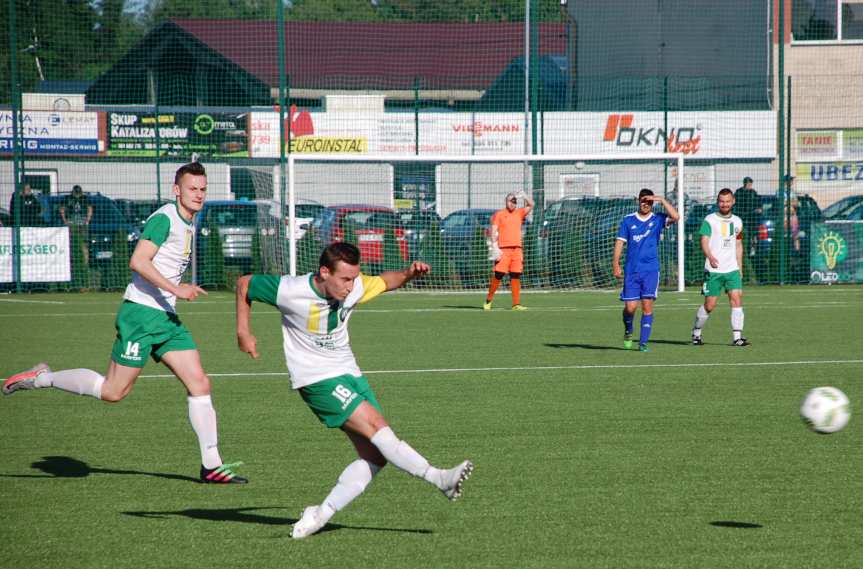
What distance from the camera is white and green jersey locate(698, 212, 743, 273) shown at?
49.6 ft

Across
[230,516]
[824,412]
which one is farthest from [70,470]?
[824,412]

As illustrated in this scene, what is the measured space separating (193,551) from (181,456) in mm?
2559

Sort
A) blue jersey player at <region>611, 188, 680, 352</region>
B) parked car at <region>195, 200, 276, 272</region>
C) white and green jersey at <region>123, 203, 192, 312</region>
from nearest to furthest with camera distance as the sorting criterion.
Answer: white and green jersey at <region>123, 203, 192, 312</region>
blue jersey player at <region>611, 188, 680, 352</region>
parked car at <region>195, 200, 276, 272</region>

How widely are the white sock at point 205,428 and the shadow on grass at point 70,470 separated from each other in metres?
0.18

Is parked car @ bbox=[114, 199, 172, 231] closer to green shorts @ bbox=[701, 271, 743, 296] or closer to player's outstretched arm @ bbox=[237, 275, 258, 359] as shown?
green shorts @ bbox=[701, 271, 743, 296]

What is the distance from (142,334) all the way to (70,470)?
1083mm

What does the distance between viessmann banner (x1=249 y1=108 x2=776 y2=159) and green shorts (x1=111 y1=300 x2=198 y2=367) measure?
911 inches

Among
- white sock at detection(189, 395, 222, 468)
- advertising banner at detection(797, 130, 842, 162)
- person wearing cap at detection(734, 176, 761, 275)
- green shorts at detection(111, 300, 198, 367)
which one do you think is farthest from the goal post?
white sock at detection(189, 395, 222, 468)

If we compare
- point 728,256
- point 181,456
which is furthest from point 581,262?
point 181,456

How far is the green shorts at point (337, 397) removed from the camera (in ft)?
19.4

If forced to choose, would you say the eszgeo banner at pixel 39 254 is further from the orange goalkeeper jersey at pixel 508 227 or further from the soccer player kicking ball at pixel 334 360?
the soccer player kicking ball at pixel 334 360

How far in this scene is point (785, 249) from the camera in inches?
1016

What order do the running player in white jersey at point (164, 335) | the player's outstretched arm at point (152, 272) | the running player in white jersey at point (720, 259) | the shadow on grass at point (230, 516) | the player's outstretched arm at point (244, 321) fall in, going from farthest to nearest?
the running player in white jersey at point (720, 259) < the running player in white jersey at point (164, 335) < the player's outstretched arm at point (152, 272) < the shadow on grass at point (230, 516) < the player's outstretched arm at point (244, 321)

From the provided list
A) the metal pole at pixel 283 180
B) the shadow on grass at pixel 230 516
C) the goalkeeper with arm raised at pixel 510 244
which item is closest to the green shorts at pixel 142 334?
the shadow on grass at pixel 230 516
